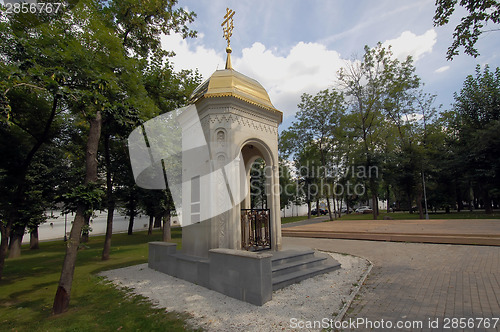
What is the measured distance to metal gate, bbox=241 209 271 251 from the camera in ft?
26.6

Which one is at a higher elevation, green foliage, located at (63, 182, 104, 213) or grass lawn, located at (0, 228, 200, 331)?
green foliage, located at (63, 182, 104, 213)

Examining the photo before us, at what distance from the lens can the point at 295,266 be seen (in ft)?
23.1

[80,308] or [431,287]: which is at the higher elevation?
[431,287]

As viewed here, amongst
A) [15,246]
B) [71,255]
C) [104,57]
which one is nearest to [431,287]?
[71,255]

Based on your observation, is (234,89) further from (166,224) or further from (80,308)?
(166,224)

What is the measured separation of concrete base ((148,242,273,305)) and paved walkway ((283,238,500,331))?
5.64ft

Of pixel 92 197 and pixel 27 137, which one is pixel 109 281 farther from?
pixel 27 137

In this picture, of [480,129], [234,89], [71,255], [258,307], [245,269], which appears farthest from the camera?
[480,129]

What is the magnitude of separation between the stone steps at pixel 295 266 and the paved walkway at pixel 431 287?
4.41ft

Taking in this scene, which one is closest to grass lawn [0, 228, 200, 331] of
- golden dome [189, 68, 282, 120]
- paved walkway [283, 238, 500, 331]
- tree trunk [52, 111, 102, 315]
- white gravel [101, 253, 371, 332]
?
tree trunk [52, 111, 102, 315]

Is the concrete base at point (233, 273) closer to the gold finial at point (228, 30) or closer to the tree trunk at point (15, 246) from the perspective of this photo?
the gold finial at point (228, 30)

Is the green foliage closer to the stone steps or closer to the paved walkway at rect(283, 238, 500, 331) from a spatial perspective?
the stone steps

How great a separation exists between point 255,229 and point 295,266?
1764mm

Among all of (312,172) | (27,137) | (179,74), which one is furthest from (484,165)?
(27,137)
